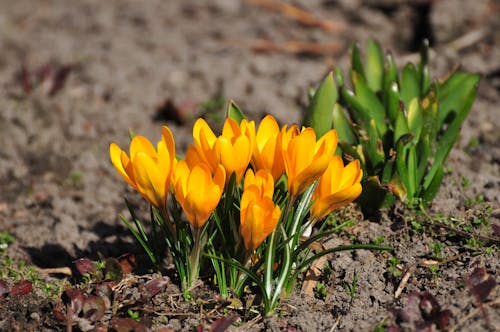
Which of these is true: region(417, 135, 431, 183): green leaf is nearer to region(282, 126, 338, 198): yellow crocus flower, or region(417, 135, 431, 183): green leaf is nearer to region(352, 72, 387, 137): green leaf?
region(352, 72, 387, 137): green leaf

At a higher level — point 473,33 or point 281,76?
point 473,33

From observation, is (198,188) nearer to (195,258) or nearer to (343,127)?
(195,258)

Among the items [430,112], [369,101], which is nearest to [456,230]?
[430,112]

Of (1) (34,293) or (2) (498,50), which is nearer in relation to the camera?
(1) (34,293)

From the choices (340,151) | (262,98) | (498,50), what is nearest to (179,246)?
(340,151)

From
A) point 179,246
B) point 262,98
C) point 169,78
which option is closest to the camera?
point 179,246

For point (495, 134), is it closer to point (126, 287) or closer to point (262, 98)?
point (262, 98)

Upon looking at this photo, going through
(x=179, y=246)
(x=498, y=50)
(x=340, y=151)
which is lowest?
(x=179, y=246)
